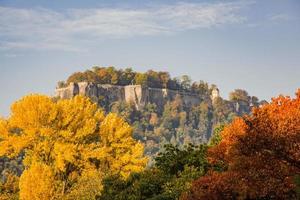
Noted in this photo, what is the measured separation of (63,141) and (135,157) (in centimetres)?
560

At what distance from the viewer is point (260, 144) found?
17828mm

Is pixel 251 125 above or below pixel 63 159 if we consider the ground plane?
above

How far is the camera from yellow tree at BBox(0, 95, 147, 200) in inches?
1403

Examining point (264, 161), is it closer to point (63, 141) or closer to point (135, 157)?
point (63, 141)

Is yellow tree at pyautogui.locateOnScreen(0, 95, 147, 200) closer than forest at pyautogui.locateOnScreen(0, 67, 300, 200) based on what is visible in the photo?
No

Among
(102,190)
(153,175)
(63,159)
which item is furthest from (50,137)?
(153,175)

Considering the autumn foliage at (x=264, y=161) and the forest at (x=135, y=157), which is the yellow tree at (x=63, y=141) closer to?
the forest at (x=135, y=157)

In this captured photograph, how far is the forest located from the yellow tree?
0.21 feet

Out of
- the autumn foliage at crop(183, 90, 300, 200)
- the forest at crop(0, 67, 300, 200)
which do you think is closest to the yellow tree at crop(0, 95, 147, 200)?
the forest at crop(0, 67, 300, 200)

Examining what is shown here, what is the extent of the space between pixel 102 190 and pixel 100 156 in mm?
9005

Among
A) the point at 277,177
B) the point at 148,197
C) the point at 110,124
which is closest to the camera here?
the point at 277,177

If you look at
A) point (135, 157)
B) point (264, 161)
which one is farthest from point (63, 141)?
point (264, 161)

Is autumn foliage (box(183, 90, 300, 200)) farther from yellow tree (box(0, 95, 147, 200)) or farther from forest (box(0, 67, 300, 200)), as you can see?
yellow tree (box(0, 95, 147, 200))

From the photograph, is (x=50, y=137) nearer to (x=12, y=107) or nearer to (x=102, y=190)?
(x=12, y=107)
